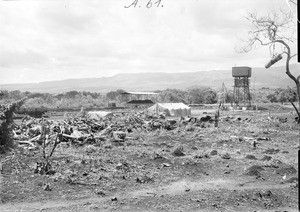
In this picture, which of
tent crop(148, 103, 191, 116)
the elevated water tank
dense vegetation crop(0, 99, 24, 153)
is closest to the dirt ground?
dense vegetation crop(0, 99, 24, 153)

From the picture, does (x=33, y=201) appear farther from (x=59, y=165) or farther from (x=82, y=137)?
(x=82, y=137)

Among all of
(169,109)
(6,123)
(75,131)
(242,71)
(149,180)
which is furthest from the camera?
(242,71)

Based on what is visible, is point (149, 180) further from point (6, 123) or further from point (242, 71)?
point (242, 71)

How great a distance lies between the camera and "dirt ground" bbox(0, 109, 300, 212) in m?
7.65

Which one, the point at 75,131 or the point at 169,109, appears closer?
the point at 75,131

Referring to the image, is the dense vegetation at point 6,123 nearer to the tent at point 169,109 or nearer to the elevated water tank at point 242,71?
the tent at point 169,109

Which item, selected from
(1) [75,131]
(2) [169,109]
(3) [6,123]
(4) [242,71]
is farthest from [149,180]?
(4) [242,71]

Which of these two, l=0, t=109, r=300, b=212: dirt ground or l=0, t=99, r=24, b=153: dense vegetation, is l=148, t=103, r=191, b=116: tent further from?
l=0, t=99, r=24, b=153: dense vegetation

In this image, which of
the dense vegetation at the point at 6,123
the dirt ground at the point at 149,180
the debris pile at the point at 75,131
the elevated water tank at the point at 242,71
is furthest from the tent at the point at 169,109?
the dense vegetation at the point at 6,123

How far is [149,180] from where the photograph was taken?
9.35 m

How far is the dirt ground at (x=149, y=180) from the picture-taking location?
7648 millimetres

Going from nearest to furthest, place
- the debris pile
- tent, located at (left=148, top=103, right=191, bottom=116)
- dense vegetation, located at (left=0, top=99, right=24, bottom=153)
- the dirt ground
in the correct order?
1. the dirt ground
2. dense vegetation, located at (left=0, top=99, right=24, bottom=153)
3. the debris pile
4. tent, located at (left=148, top=103, right=191, bottom=116)

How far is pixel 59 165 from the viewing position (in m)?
9.91

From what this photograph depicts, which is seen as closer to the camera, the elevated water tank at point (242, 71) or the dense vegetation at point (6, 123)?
the dense vegetation at point (6, 123)
